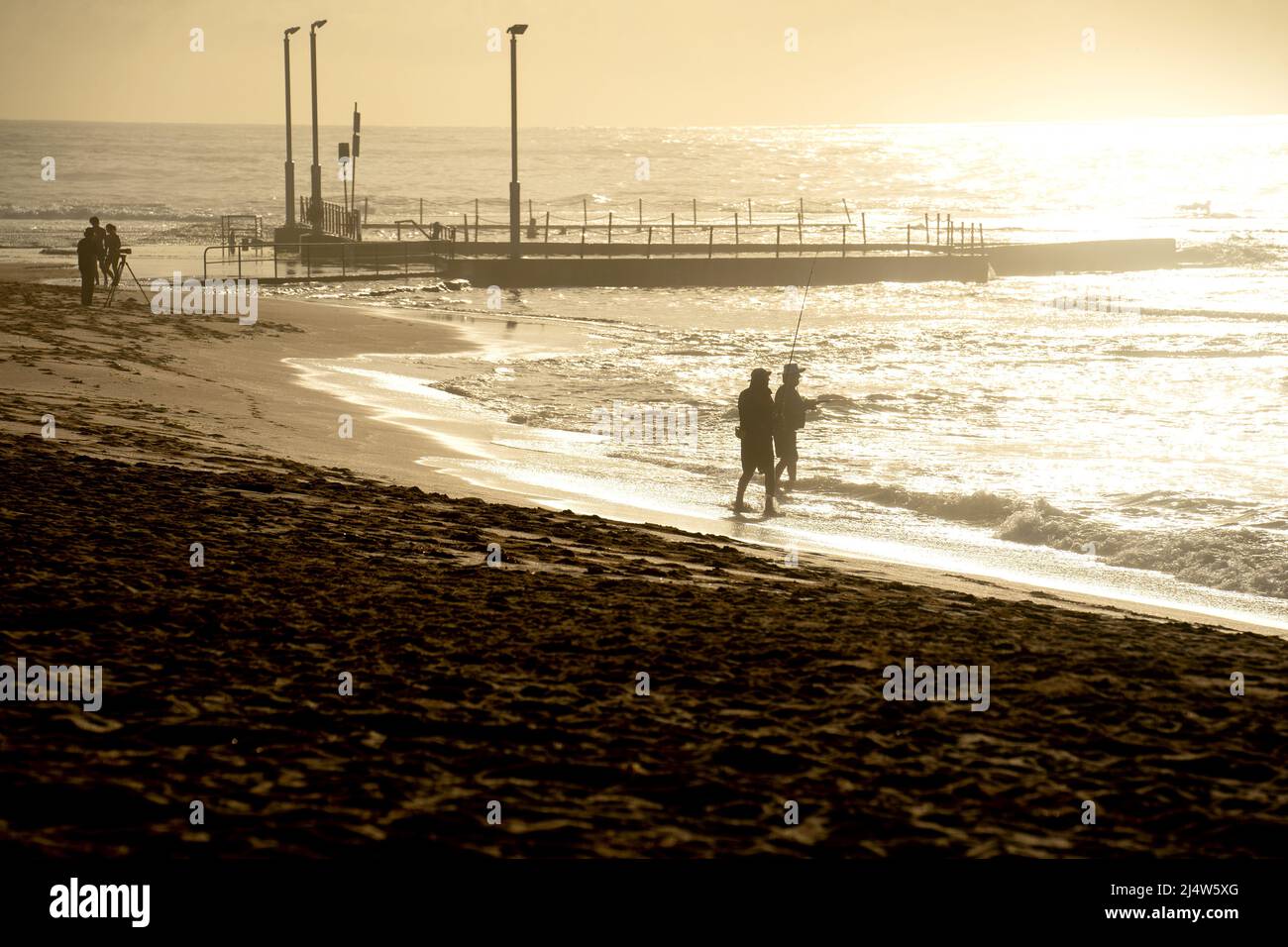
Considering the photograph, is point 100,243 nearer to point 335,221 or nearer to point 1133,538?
point 1133,538

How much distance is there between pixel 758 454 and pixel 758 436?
16cm

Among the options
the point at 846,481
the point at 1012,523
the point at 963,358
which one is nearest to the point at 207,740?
the point at 1012,523

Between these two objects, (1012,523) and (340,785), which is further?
(1012,523)

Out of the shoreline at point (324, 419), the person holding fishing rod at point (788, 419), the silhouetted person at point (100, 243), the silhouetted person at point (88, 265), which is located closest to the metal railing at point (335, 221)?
the silhouetted person at point (100, 243)

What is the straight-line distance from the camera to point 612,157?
15438cm

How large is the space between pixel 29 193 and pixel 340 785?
91649 millimetres

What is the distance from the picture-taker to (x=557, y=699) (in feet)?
18.5

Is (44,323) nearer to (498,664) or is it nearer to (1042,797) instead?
(498,664)
